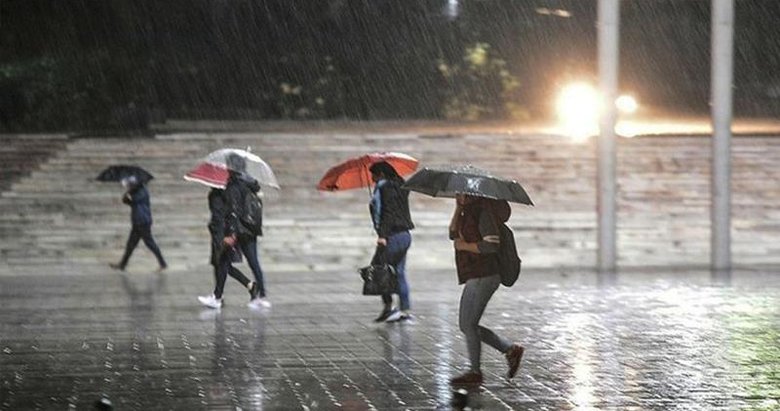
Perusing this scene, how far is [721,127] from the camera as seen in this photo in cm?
2205

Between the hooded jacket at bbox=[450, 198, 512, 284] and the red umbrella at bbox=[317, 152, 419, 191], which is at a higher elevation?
the red umbrella at bbox=[317, 152, 419, 191]

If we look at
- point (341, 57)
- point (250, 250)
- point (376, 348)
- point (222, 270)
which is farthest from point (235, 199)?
point (341, 57)

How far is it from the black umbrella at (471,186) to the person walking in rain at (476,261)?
190 mm

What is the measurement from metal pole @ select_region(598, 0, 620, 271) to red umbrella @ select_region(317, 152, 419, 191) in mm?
7362

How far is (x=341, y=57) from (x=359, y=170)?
2908cm

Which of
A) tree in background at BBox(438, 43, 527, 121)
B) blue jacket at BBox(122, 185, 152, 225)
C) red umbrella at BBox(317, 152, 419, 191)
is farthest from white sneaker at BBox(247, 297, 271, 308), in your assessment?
tree in background at BBox(438, 43, 527, 121)

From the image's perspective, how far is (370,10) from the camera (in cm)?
4472

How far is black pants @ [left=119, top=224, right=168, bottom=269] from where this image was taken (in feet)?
71.4

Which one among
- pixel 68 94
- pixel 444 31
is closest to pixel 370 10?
pixel 444 31

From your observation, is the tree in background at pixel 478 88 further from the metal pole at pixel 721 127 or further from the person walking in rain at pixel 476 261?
the person walking in rain at pixel 476 261

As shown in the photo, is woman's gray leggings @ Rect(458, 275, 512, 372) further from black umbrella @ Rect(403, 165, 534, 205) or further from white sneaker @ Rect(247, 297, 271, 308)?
white sneaker @ Rect(247, 297, 271, 308)

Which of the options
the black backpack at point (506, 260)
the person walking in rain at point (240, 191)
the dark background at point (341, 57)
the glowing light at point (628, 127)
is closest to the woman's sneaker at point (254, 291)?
the person walking in rain at point (240, 191)

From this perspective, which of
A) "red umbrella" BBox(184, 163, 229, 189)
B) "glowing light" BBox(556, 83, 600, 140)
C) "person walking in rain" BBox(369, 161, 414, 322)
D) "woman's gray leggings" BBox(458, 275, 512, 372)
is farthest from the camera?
"glowing light" BBox(556, 83, 600, 140)

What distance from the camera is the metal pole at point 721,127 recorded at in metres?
21.9
